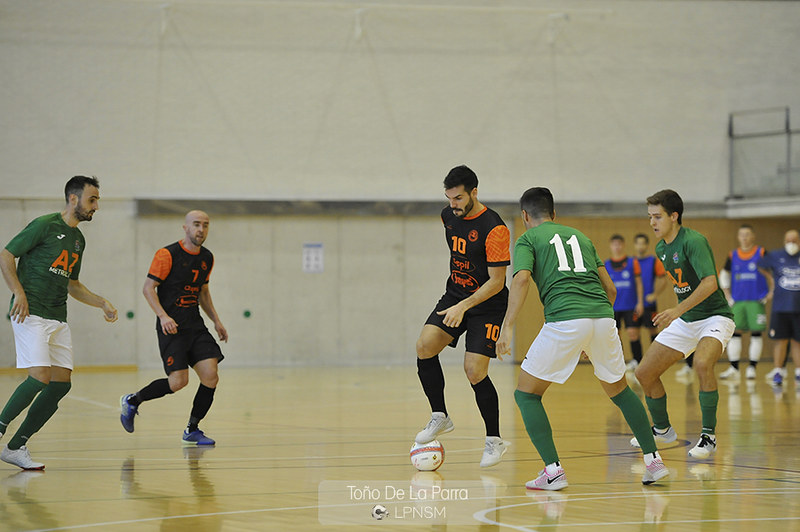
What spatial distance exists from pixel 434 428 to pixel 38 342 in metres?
2.66

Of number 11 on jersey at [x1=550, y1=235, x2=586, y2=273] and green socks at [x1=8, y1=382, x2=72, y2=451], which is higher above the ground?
number 11 on jersey at [x1=550, y1=235, x2=586, y2=273]

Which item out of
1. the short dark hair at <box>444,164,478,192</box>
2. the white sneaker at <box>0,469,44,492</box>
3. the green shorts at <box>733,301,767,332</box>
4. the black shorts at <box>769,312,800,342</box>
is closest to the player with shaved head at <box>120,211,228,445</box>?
the white sneaker at <box>0,469,44,492</box>

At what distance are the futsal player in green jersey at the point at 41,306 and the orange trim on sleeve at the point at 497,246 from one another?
2720 mm

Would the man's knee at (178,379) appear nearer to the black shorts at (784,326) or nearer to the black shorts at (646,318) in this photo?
the black shorts at (646,318)

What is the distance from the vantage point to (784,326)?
13031 millimetres

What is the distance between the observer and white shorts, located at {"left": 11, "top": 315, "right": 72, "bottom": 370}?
6.24 metres

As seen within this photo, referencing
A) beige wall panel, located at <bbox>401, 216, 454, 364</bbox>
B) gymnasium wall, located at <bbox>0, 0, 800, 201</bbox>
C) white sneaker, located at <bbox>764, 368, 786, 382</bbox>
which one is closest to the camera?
white sneaker, located at <bbox>764, 368, 786, 382</bbox>

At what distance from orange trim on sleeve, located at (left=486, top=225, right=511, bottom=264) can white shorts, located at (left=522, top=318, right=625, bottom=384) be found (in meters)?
0.81

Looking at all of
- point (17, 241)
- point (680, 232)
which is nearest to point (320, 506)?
point (17, 241)

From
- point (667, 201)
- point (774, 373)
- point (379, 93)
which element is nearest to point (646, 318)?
point (774, 373)

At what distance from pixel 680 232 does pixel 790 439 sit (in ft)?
7.13

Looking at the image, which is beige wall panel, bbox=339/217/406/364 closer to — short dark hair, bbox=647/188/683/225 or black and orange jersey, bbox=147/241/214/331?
black and orange jersey, bbox=147/241/214/331

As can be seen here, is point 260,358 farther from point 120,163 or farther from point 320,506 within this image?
point 320,506

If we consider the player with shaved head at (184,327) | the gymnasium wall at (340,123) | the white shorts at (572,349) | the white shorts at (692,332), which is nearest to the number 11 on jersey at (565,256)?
the white shorts at (572,349)
